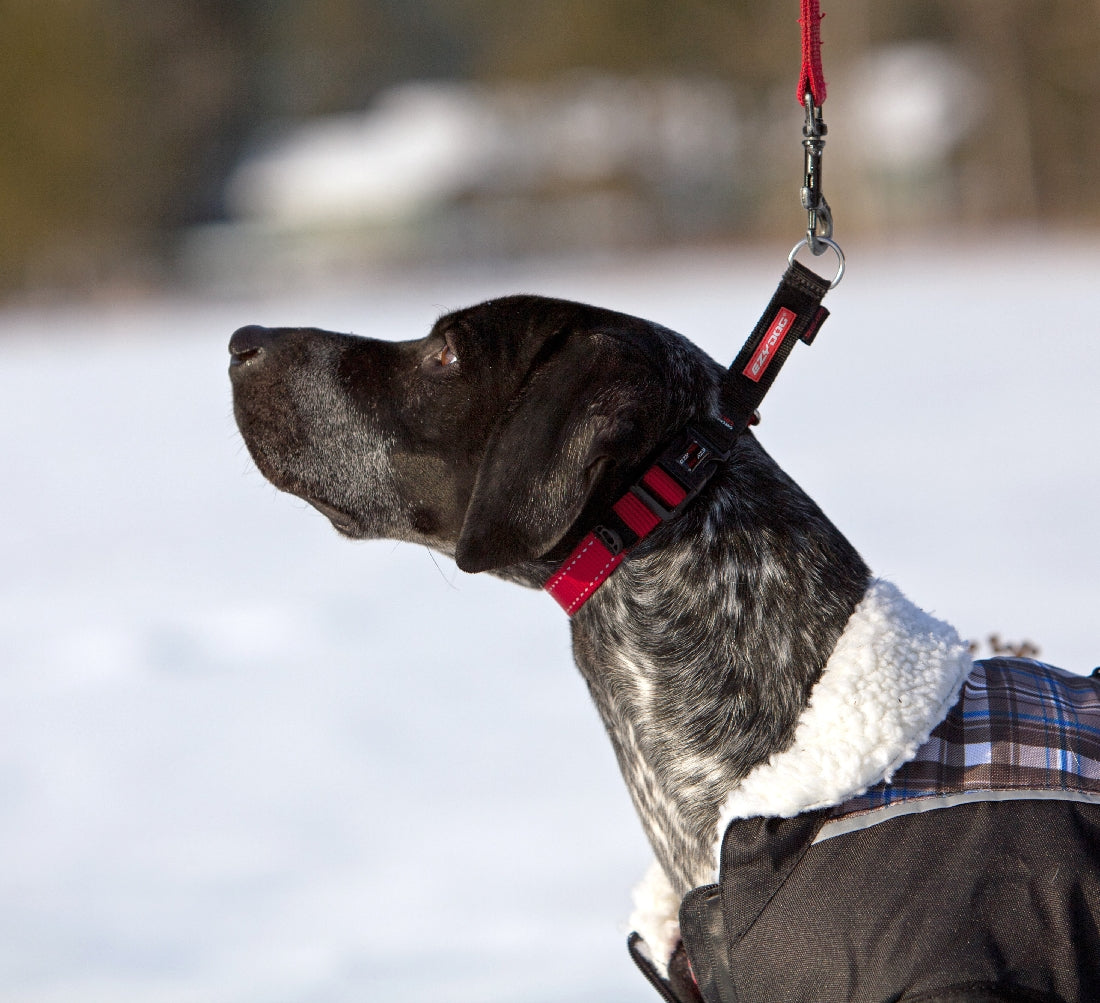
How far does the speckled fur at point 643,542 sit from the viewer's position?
7.41ft

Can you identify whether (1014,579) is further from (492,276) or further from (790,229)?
(790,229)

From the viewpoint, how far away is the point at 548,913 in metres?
3.32

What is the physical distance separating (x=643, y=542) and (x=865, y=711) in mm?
506

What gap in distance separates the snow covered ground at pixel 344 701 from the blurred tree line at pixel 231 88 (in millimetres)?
21140

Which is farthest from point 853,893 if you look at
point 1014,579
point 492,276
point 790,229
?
point 790,229

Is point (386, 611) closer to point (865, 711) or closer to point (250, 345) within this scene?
point (250, 345)

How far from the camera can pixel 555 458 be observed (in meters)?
2.23

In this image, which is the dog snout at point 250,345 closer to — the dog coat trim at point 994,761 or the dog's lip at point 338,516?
the dog's lip at point 338,516

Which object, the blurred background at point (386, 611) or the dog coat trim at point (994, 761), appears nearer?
the dog coat trim at point (994, 761)

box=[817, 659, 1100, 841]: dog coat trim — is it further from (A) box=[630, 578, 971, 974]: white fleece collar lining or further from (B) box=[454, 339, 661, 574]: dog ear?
(B) box=[454, 339, 661, 574]: dog ear

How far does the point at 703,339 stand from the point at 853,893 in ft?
31.8

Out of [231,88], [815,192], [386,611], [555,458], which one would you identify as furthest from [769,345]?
[231,88]

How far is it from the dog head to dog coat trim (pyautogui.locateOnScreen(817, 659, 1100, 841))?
671 mm

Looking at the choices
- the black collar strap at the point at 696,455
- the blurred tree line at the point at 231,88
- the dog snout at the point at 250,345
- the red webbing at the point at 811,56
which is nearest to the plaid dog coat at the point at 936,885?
the black collar strap at the point at 696,455
